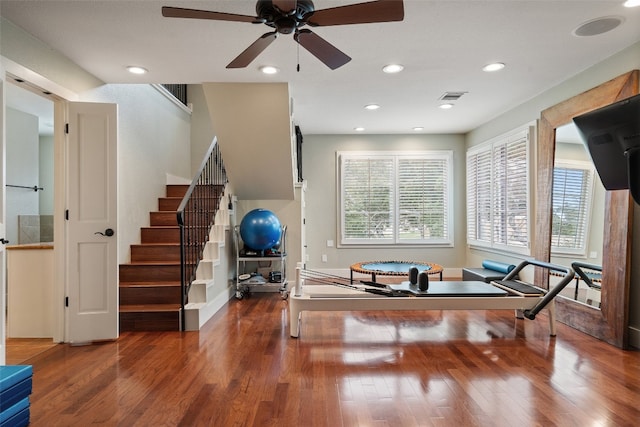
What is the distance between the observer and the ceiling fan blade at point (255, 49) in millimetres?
2377

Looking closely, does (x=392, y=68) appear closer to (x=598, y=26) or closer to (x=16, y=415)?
(x=598, y=26)

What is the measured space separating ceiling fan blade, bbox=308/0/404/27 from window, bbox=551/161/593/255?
2.88 m

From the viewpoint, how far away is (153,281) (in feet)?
14.0

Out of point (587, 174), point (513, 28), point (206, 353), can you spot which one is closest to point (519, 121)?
point (587, 174)

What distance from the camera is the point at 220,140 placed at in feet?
15.7

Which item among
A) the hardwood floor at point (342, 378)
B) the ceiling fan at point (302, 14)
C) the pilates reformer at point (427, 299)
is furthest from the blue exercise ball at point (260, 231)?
the ceiling fan at point (302, 14)

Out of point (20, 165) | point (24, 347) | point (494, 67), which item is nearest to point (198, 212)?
point (24, 347)

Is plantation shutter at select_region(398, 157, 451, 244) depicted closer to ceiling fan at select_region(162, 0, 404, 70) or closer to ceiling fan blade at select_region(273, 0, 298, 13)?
ceiling fan at select_region(162, 0, 404, 70)

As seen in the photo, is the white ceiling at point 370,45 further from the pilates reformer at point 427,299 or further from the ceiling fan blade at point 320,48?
the pilates reformer at point 427,299

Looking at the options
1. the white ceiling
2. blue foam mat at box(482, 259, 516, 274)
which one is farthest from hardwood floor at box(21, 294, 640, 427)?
the white ceiling

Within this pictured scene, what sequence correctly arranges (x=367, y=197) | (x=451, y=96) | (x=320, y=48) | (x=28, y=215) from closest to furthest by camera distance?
1. (x=320, y=48)
2. (x=451, y=96)
3. (x=28, y=215)
4. (x=367, y=197)

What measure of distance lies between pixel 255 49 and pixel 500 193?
4441mm

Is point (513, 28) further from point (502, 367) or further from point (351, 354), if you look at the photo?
point (351, 354)

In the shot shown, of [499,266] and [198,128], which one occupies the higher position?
[198,128]
